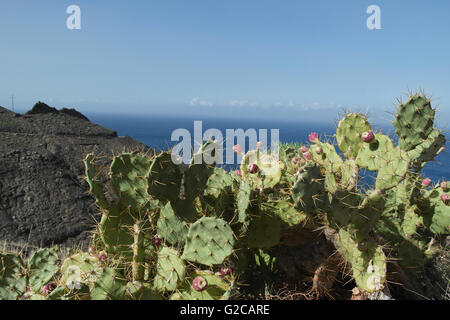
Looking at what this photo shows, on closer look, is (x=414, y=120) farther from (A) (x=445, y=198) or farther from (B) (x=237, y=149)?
(B) (x=237, y=149)

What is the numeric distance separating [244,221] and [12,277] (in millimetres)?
1602

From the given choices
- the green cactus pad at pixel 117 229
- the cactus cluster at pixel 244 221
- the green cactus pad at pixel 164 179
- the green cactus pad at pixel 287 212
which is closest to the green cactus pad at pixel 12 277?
the cactus cluster at pixel 244 221

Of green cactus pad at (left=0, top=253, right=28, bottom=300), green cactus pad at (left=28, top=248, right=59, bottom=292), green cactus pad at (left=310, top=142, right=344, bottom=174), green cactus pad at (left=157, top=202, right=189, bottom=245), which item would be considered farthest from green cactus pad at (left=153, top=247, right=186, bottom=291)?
green cactus pad at (left=310, top=142, right=344, bottom=174)

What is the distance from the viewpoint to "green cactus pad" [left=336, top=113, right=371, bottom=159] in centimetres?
296

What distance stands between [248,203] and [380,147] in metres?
1.07

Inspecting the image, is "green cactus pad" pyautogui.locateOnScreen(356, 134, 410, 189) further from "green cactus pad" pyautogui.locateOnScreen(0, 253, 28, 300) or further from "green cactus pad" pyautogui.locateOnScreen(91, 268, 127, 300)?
"green cactus pad" pyautogui.locateOnScreen(0, 253, 28, 300)

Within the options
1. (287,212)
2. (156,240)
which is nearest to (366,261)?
(287,212)

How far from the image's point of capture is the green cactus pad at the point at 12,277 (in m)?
2.59

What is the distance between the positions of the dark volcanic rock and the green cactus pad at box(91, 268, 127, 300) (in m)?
2.08

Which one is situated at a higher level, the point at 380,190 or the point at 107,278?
the point at 380,190

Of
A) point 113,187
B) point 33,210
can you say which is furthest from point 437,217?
point 33,210

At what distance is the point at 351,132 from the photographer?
300 centimetres

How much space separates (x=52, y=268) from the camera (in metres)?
2.74

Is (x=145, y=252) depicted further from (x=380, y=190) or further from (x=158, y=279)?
(x=380, y=190)
